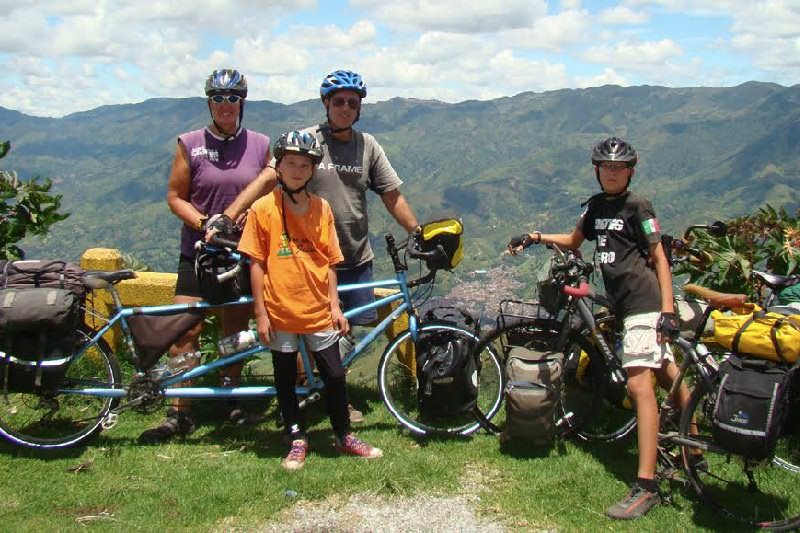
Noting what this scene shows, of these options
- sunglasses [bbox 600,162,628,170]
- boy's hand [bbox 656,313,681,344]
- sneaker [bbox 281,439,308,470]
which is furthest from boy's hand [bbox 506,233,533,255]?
sneaker [bbox 281,439,308,470]

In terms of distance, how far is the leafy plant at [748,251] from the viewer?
6.86 metres

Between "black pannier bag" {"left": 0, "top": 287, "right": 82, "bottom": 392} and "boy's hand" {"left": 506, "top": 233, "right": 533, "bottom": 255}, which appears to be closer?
"black pannier bag" {"left": 0, "top": 287, "right": 82, "bottom": 392}

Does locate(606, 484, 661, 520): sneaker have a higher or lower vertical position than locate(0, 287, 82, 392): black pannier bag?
lower

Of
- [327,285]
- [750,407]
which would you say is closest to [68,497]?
[327,285]

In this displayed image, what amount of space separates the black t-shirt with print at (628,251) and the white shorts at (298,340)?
87.4 inches

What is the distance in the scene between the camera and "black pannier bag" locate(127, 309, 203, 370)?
5.83 metres

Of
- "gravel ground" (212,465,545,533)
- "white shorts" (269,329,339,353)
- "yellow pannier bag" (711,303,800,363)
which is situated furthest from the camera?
"white shorts" (269,329,339,353)

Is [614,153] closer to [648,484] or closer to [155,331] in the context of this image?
[648,484]

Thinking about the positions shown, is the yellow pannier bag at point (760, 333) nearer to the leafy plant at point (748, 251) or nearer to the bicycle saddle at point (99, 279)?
the leafy plant at point (748, 251)

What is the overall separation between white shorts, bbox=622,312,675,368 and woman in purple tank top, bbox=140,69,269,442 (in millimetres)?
3405

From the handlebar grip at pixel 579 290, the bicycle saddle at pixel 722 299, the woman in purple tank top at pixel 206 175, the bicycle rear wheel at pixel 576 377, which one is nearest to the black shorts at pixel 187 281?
the woman in purple tank top at pixel 206 175

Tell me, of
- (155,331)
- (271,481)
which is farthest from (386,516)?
(155,331)

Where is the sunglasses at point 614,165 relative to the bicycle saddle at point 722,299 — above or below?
above

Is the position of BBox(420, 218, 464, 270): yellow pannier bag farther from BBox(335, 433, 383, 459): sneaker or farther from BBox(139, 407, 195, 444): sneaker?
BBox(139, 407, 195, 444): sneaker
